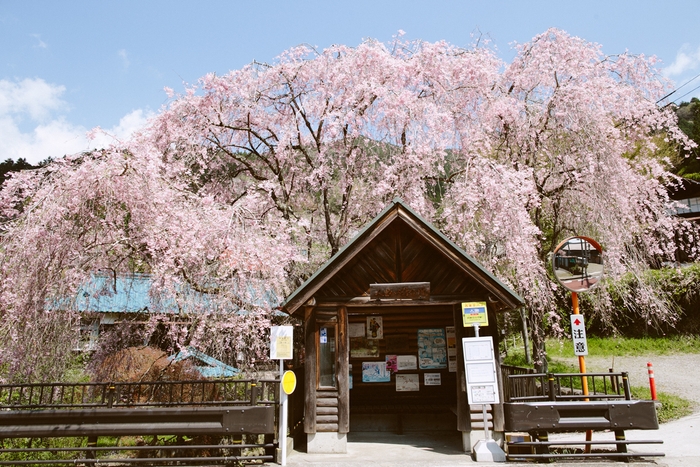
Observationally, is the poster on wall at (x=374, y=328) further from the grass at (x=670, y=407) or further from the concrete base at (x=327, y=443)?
the grass at (x=670, y=407)

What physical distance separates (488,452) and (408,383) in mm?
3035

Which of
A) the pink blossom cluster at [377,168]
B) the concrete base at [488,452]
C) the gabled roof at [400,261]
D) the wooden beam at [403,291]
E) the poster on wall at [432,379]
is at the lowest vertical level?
the concrete base at [488,452]

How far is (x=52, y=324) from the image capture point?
29.4ft

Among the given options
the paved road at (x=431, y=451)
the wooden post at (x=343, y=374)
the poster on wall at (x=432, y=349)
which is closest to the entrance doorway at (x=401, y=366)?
the poster on wall at (x=432, y=349)

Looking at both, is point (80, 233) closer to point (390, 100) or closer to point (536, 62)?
point (390, 100)

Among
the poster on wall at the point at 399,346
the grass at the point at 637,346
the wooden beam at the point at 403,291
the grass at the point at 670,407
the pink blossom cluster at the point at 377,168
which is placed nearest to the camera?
the wooden beam at the point at 403,291

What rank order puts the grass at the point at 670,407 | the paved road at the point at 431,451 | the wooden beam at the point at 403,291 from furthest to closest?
the grass at the point at 670,407, the wooden beam at the point at 403,291, the paved road at the point at 431,451

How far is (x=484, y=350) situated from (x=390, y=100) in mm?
7191

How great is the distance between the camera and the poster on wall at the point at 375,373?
10.9 metres

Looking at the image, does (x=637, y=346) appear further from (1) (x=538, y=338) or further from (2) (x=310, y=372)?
(2) (x=310, y=372)

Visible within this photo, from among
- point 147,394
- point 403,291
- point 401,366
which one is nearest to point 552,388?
point 403,291

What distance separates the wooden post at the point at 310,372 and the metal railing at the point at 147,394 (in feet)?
2.33

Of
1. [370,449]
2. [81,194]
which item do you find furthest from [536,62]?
[81,194]

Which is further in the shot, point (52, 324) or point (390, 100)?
point (390, 100)
